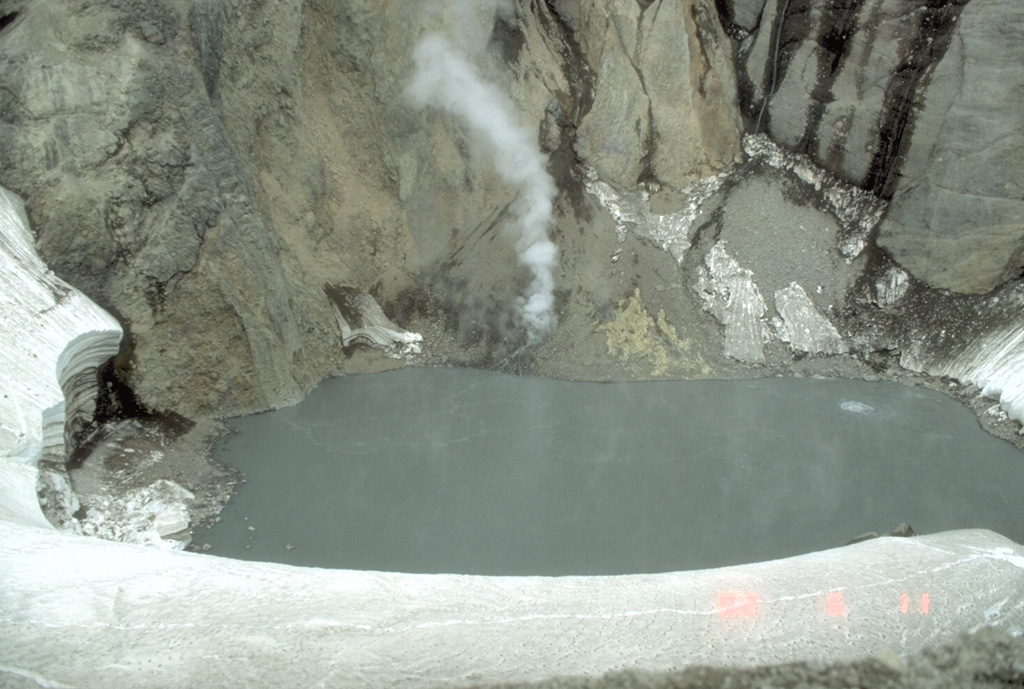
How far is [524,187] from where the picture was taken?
45.3 ft

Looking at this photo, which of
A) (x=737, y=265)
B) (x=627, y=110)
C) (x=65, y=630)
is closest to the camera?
(x=65, y=630)

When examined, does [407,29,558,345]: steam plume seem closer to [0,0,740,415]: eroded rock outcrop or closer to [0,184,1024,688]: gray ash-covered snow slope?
[0,0,740,415]: eroded rock outcrop

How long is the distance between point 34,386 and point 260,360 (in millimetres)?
3033

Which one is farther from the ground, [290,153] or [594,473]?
[290,153]

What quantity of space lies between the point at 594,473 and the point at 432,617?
4.97m

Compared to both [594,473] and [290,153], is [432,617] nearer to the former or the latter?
[594,473]

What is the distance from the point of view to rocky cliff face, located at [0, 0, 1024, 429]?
1036 cm

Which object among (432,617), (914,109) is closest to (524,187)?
(914,109)

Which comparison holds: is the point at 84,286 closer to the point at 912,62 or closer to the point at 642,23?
the point at 642,23

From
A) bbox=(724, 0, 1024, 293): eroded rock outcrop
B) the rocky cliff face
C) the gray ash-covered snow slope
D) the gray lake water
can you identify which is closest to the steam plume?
the rocky cliff face

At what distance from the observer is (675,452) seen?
10148 millimetres

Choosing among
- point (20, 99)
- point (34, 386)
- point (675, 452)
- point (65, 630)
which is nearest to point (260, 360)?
point (34, 386)

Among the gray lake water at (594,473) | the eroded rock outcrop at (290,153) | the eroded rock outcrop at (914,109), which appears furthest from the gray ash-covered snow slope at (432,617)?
the eroded rock outcrop at (914,109)

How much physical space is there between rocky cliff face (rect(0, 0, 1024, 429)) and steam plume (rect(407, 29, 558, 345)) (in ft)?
0.28
